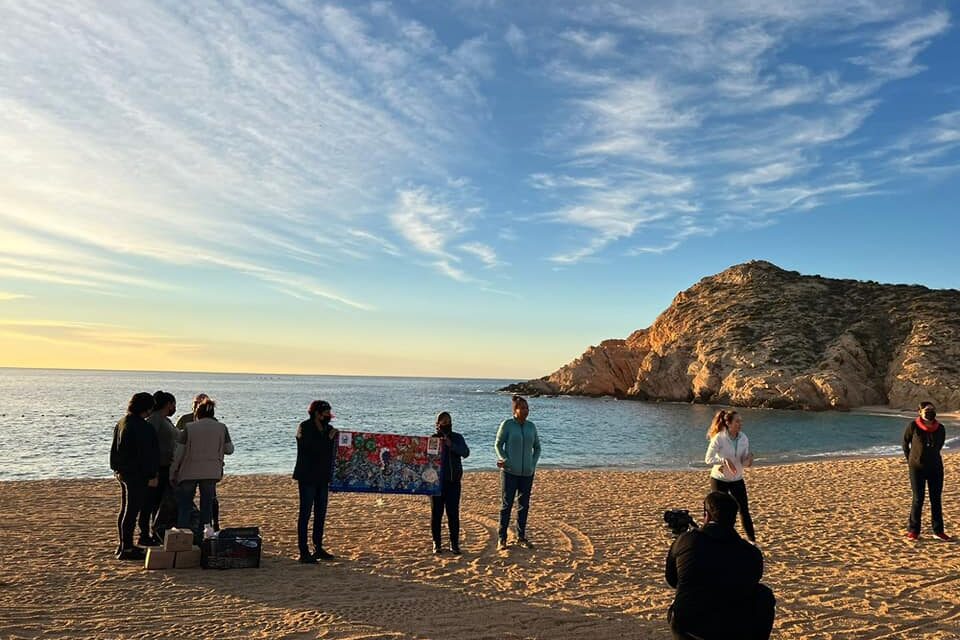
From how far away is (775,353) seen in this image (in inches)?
2832

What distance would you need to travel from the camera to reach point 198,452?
25.5 feet

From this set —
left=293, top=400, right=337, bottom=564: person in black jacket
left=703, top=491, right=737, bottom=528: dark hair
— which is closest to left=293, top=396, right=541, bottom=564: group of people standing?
left=293, top=400, right=337, bottom=564: person in black jacket

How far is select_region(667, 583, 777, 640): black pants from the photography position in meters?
3.36

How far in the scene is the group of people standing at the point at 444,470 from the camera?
7777 mm

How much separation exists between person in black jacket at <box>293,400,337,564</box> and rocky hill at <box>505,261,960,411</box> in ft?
215

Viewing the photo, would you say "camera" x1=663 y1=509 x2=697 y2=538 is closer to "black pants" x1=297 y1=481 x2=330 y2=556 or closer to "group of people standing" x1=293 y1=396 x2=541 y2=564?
"group of people standing" x1=293 y1=396 x2=541 y2=564

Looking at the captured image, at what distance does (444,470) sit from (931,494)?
23.3 ft

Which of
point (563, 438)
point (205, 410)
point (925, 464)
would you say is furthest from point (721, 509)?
point (563, 438)

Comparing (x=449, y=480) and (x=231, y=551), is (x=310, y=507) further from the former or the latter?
(x=449, y=480)

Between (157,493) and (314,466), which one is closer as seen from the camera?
(314,466)

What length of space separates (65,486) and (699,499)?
1481 cm

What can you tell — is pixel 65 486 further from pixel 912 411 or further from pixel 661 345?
pixel 661 345

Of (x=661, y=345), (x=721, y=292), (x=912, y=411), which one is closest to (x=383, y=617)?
(x=912, y=411)

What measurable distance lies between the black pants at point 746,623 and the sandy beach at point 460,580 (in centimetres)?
250
